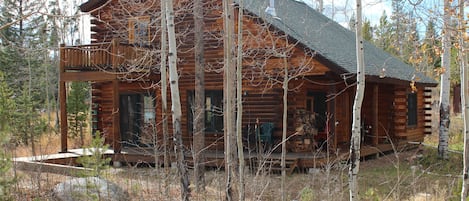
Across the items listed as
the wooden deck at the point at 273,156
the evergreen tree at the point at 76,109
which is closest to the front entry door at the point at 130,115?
the wooden deck at the point at 273,156

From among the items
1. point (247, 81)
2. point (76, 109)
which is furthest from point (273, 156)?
point (76, 109)

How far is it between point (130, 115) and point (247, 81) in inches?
192

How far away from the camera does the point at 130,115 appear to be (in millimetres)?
17641

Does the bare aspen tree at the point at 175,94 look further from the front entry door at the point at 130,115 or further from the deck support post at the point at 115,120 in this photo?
the front entry door at the point at 130,115

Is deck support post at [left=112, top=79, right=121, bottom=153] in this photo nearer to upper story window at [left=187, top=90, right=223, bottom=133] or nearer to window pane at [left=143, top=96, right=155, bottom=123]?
upper story window at [left=187, top=90, right=223, bottom=133]

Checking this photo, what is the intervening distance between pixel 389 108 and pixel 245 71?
7342mm

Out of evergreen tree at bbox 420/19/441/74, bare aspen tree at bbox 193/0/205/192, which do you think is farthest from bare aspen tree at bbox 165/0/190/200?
evergreen tree at bbox 420/19/441/74

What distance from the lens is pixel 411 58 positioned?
6.88 metres

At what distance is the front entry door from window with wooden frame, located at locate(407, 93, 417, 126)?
10737mm

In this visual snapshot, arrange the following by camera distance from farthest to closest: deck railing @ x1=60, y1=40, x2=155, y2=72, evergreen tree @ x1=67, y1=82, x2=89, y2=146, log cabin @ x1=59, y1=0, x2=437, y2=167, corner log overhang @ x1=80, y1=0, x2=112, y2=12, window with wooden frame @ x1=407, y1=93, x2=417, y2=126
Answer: evergreen tree @ x1=67, y1=82, x2=89, y2=146, window with wooden frame @ x1=407, y1=93, x2=417, y2=126, corner log overhang @ x1=80, y1=0, x2=112, y2=12, deck railing @ x1=60, y1=40, x2=155, y2=72, log cabin @ x1=59, y1=0, x2=437, y2=167

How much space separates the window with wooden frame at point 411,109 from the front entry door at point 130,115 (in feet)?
35.2

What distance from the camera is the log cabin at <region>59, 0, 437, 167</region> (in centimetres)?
1351

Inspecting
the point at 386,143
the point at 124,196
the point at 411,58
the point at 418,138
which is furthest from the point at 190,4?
the point at 418,138

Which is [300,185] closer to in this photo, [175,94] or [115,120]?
[175,94]
